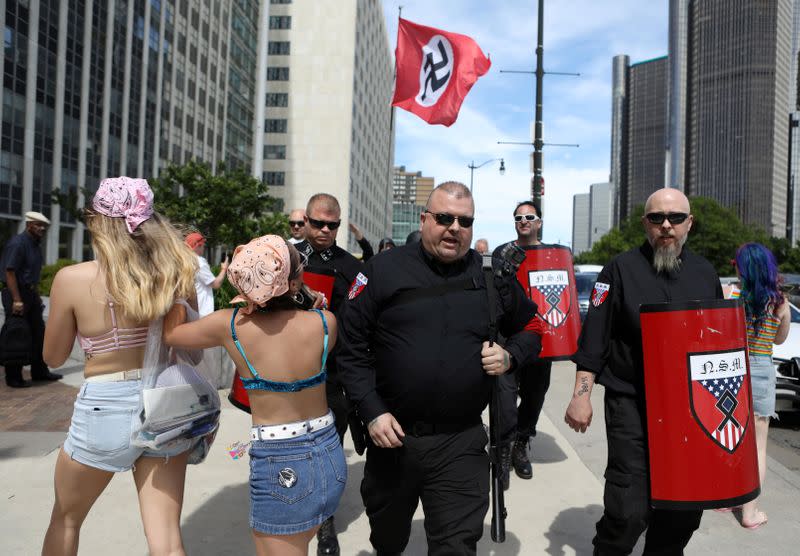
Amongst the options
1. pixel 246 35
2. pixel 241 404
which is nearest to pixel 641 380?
pixel 241 404

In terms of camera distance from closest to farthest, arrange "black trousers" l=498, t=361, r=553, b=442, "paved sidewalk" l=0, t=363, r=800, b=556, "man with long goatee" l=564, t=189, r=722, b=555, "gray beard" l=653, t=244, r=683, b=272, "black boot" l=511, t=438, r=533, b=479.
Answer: "man with long goatee" l=564, t=189, r=722, b=555 → "gray beard" l=653, t=244, r=683, b=272 → "paved sidewalk" l=0, t=363, r=800, b=556 → "black boot" l=511, t=438, r=533, b=479 → "black trousers" l=498, t=361, r=553, b=442

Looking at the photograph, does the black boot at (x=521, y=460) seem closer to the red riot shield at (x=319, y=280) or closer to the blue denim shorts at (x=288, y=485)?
the red riot shield at (x=319, y=280)

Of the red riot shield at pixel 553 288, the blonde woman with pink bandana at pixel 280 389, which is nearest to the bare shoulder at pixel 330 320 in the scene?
the blonde woman with pink bandana at pixel 280 389

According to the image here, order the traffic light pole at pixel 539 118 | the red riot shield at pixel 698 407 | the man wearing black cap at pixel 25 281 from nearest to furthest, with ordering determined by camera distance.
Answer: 1. the red riot shield at pixel 698 407
2. the man wearing black cap at pixel 25 281
3. the traffic light pole at pixel 539 118

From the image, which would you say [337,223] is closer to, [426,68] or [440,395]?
[440,395]

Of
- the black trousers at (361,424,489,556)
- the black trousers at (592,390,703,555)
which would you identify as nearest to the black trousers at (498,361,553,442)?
the black trousers at (592,390,703,555)

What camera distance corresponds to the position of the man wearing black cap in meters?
7.64

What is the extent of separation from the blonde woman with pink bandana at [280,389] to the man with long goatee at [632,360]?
1343 mm

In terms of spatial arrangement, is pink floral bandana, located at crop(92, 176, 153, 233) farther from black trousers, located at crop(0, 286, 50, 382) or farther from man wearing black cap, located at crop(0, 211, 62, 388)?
black trousers, located at crop(0, 286, 50, 382)

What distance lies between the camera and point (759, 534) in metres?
4.20

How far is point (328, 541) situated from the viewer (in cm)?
381

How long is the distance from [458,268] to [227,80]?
71.6 meters

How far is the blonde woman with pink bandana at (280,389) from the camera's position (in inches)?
98.7

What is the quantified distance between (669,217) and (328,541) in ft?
8.32
